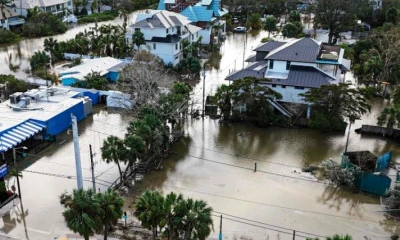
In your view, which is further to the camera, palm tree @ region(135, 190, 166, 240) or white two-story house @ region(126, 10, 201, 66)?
white two-story house @ region(126, 10, 201, 66)

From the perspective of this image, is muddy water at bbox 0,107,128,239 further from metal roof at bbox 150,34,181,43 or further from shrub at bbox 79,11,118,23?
shrub at bbox 79,11,118,23

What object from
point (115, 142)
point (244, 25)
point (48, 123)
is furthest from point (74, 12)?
point (115, 142)

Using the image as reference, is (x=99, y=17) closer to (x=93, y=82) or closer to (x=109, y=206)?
(x=93, y=82)

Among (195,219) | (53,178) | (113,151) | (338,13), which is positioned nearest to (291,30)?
(338,13)

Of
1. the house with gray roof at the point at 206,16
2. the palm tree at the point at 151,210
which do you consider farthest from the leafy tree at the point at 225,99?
the house with gray roof at the point at 206,16

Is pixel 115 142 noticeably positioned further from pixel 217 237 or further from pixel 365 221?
pixel 365 221

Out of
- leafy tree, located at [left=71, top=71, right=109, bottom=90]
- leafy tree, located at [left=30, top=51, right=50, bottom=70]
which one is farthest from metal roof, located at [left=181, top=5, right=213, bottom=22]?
leafy tree, located at [left=71, top=71, right=109, bottom=90]

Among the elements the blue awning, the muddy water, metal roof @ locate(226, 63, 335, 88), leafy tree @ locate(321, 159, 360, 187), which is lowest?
the muddy water
